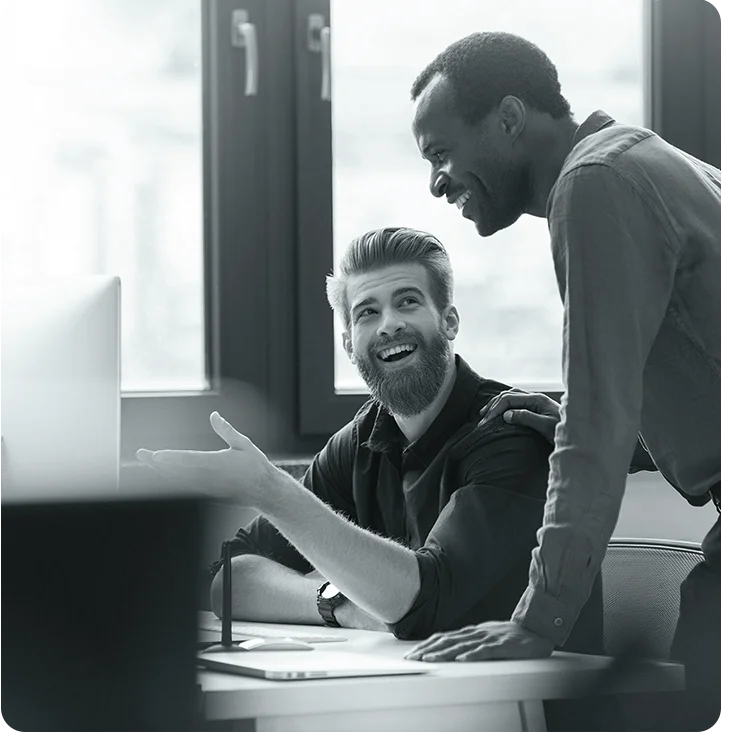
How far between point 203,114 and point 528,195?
49.0 inches

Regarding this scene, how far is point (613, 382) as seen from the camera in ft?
4.33

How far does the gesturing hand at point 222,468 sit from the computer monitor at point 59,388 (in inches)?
2.5

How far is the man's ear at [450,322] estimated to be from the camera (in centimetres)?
211

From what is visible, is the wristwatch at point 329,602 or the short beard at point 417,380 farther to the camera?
the short beard at point 417,380

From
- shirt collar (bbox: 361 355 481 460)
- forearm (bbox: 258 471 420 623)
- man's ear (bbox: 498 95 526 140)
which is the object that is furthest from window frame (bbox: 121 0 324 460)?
man's ear (bbox: 498 95 526 140)

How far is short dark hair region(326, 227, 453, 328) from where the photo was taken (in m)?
2.11

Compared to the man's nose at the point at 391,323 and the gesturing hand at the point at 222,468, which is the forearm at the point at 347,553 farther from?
the man's nose at the point at 391,323

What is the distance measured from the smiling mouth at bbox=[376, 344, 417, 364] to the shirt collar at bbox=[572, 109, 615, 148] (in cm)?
60

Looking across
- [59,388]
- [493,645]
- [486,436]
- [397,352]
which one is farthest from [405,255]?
[493,645]

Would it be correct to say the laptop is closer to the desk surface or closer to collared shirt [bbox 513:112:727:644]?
the desk surface

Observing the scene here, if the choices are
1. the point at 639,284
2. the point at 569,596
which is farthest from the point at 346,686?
the point at 639,284

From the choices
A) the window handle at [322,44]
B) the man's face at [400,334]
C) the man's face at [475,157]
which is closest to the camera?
the man's face at [475,157]

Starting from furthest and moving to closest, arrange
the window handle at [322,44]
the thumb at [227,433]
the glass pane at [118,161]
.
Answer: the window handle at [322,44] < the glass pane at [118,161] < the thumb at [227,433]

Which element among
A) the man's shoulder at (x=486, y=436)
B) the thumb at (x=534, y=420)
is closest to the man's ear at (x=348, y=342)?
the man's shoulder at (x=486, y=436)
